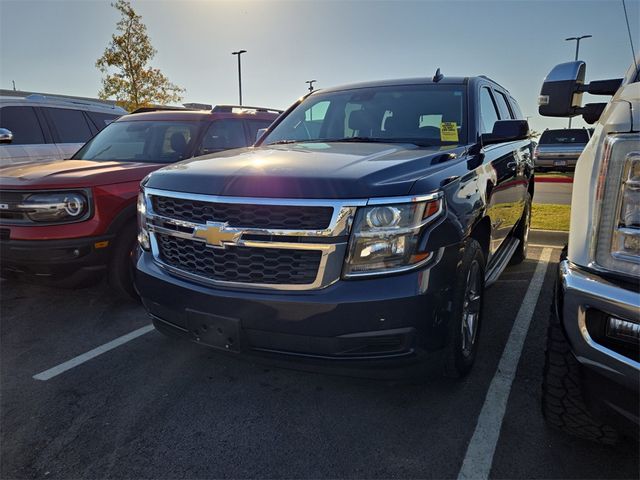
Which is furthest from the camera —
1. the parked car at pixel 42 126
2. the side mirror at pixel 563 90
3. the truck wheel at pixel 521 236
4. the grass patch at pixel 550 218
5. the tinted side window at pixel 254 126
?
the grass patch at pixel 550 218

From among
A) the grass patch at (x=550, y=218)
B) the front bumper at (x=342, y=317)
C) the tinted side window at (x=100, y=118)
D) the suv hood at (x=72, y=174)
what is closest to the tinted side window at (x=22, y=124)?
the tinted side window at (x=100, y=118)

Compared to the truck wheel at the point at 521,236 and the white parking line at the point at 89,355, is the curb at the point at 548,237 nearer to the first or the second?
the truck wheel at the point at 521,236

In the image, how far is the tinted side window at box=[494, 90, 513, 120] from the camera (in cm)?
420

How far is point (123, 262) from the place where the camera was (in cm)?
395

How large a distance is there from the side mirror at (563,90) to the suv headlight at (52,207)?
3489 mm

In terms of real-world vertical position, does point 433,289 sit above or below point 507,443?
above

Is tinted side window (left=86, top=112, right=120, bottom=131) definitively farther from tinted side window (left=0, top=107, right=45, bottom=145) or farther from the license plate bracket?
the license plate bracket

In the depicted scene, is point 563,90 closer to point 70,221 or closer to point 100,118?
point 70,221

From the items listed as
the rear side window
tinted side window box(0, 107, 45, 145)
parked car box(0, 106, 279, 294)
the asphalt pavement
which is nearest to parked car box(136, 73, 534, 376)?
parked car box(0, 106, 279, 294)

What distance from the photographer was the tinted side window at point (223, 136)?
16.4ft

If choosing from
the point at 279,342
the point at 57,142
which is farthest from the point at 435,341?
the point at 57,142

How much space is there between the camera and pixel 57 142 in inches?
282

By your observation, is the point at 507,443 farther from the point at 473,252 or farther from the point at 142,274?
the point at 142,274

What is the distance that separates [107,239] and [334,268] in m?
2.52
